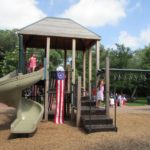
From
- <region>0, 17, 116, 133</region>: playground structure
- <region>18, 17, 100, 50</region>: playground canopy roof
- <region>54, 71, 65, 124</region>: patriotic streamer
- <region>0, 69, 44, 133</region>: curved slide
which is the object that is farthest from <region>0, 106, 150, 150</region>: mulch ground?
<region>18, 17, 100, 50</region>: playground canopy roof

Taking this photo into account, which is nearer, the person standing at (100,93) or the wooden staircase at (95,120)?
the wooden staircase at (95,120)

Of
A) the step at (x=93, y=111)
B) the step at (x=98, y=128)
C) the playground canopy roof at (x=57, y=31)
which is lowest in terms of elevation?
the step at (x=98, y=128)

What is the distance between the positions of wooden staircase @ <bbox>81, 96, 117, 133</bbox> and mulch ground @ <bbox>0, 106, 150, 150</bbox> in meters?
0.29

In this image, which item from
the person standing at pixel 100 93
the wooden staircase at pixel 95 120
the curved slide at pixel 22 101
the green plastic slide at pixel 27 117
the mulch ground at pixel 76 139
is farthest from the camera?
the person standing at pixel 100 93

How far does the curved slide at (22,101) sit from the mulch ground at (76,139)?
395mm

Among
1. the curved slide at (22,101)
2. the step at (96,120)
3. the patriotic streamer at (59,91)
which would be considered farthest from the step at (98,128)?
the patriotic streamer at (59,91)

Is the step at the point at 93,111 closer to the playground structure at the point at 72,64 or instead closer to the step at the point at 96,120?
the playground structure at the point at 72,64

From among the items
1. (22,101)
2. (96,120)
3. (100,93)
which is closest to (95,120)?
(96,120)

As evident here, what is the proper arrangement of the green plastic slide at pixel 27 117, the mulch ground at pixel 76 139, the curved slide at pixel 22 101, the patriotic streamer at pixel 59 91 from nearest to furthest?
the mulch ground at pixel 76 139
the green plastic slide at pixel 27 117
the curved slide at pixel 22 101
the patriotic streamer at pixel 59 91

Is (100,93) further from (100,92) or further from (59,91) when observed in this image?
(59,91)

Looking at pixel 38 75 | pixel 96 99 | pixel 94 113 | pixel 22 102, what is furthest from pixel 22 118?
pixel 96 99

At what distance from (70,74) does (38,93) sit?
2.87 meters

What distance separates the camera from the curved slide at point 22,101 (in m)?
11.4

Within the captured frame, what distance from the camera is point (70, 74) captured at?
15.2 m
